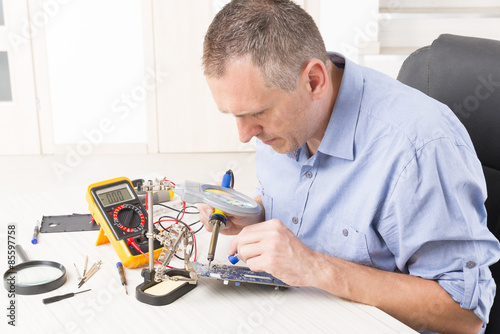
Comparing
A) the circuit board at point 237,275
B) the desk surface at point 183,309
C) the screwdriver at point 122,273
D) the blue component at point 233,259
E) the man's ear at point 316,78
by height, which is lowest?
the desk surface at point 183,309

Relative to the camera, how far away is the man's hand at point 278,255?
938mm

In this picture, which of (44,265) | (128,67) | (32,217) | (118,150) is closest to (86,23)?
(128,67)

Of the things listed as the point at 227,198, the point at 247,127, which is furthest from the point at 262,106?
the point at 227,198

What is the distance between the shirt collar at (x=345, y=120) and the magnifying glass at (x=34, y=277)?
60cm

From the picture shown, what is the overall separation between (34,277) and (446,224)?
2.68 feet

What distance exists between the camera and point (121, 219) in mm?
1152

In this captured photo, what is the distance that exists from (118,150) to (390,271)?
3047 mm

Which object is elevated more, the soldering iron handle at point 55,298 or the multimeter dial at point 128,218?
the multimeter dial at point 128,218

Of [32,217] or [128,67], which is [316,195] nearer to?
[32,217]

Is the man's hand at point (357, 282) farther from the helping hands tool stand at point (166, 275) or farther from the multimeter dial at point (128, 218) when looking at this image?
the multimeter dial at point (128, 218)

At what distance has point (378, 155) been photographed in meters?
1.02

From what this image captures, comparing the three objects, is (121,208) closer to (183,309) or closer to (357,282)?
(183,309)

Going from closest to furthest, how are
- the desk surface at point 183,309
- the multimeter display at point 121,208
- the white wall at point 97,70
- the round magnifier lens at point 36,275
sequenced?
the desk surface at point 183,309 → the round magnifier lens at point 36,275 → the multimeter display at point 121,208 → the white wall at point 97,70

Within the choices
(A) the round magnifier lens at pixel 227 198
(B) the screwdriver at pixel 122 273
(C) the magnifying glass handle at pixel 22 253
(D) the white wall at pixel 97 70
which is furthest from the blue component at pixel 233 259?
(D) the white wall at pixel 97 70
